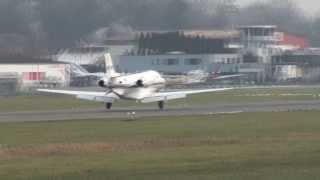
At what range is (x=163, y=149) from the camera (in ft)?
132

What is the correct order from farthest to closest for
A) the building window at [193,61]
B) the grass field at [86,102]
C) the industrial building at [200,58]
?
the building window at [193,61] → the industrial building at [200,58] → the grass field at [86,102]

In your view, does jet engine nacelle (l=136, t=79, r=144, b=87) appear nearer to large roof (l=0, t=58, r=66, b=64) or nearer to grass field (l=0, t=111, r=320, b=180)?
grass field (l=0, t=111, r=320, b=180)

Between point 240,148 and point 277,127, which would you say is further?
point 277,127

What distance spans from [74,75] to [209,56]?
31376mm

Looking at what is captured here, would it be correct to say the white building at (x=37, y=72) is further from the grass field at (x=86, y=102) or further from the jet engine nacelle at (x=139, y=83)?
the jet engine nacelle at (x=139, y=83)

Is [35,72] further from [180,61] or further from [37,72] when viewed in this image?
[180,61]

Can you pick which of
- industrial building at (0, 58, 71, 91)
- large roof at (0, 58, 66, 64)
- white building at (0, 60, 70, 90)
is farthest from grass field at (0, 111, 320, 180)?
large roof at (0, 58, 66, 64)

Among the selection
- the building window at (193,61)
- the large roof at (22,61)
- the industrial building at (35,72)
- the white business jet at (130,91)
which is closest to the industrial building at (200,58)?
the building window at (193,61)

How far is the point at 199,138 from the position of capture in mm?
46531

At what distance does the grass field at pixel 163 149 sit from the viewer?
3167cm

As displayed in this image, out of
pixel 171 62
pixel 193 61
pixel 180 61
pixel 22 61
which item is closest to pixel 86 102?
pixel 22 61

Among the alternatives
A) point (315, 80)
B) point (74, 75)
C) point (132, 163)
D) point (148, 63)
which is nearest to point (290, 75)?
A: point (315, 80)

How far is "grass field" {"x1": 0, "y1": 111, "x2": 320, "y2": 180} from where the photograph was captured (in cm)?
3167

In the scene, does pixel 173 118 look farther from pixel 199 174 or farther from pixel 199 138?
pixel 199 174
